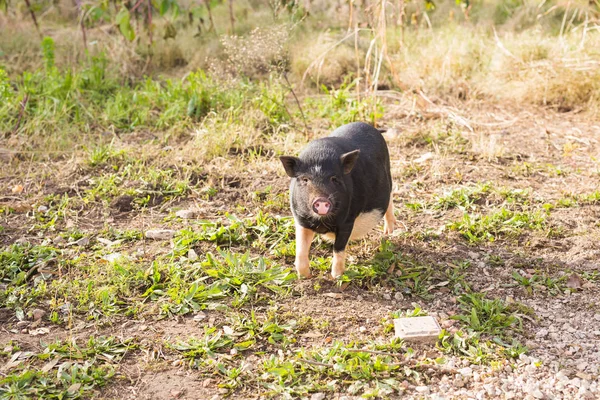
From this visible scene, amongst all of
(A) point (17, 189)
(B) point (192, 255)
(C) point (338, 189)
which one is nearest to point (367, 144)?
(C) point (338, 189)

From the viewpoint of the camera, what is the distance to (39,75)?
24.1 feet

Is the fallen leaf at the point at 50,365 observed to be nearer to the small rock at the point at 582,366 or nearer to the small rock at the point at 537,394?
the small rock at the point at 537,394

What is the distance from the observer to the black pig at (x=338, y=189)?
12.2ft

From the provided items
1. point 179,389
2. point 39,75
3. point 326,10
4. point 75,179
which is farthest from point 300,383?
point 326,10

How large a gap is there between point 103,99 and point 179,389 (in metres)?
4.91

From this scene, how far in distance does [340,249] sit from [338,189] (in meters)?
0.43

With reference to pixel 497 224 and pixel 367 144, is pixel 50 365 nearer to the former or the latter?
pixel 367 144

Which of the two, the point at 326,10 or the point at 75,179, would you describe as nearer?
the point at 75,179

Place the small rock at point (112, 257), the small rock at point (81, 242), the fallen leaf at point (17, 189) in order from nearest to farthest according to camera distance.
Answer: the small rock at point (112, 257) → the small rock at point (81, 242) → the fallen leaf at point (17, 189)

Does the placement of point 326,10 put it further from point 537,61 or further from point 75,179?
point 75,179

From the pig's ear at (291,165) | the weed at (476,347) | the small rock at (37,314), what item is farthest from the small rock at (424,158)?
the small rock at (37,314)

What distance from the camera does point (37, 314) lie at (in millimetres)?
3754

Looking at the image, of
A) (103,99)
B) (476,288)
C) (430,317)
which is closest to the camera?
(430,317)

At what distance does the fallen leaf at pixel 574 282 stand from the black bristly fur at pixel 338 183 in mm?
1267
